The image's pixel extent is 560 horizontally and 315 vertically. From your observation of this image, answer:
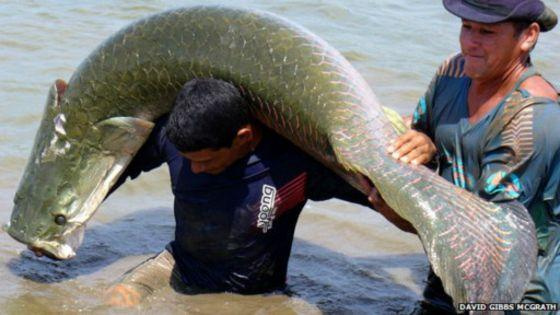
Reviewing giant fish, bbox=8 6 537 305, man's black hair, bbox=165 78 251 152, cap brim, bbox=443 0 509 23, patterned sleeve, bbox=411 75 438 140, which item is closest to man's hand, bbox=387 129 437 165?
giant fish, bbox=8 6 537 305

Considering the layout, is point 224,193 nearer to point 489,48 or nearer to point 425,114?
point 425,114

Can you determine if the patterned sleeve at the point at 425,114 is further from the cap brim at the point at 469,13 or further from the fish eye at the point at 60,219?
the fish eye at the point at 60,219

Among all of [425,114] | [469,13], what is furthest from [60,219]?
[469,13]

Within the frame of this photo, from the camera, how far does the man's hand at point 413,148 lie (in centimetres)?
371

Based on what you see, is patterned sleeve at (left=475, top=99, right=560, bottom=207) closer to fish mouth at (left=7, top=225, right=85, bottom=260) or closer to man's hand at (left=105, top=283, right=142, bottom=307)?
man's hand at (left=105, top=283, right=142, bottom=307)

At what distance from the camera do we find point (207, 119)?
3.95 metres

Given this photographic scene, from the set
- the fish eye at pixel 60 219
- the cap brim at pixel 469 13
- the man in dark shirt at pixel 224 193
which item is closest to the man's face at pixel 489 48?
the cap brim at pixel 469 13

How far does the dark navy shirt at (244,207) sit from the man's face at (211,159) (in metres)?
0.05

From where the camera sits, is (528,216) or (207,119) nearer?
(528,216)

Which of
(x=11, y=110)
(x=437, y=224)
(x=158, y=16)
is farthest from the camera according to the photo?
(x=11, y=110)

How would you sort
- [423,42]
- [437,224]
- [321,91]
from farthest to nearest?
[423,42]
[321,91]
[437,224]

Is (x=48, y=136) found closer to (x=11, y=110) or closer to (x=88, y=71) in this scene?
(x=88, y=71)

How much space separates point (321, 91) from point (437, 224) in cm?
82

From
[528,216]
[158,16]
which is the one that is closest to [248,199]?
[158,16]
